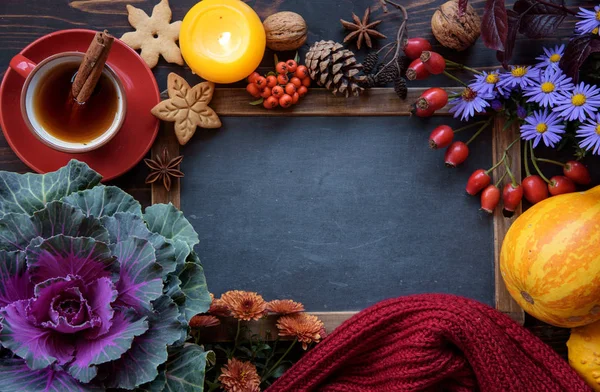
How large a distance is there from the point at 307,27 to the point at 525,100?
38 cm

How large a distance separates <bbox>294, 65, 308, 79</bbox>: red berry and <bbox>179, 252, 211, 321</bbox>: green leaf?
0.36 m

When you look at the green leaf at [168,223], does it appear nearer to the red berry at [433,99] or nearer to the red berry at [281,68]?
the red berry at [281,68]

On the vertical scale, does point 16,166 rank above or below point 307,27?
below

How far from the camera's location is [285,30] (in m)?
1.01

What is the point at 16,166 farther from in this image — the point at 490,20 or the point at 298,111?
the point at 490,20

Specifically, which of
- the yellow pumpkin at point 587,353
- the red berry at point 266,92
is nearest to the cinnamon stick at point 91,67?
the red berry at point 266,92

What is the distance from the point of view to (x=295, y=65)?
1.03 metres

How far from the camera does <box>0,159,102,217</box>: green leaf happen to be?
32.3 inches

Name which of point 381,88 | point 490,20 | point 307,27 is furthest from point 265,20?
point 490,20

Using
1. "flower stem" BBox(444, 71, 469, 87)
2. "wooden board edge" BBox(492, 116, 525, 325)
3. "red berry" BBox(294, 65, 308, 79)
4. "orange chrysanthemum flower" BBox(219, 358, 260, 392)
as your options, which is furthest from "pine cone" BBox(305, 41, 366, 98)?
"orange chrysanthemum flower" BBox(219, 358, 260, 392)

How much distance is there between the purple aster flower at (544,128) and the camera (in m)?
0.98

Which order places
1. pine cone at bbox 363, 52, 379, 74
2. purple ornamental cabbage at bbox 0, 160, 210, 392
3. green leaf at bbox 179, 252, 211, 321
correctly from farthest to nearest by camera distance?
pine cone at bbox 363, 52, 379, 74 < green leaf at bbox 179, 252, 211, 321 < purple ornamental cabbage at bbox 0, 160, 210, 392

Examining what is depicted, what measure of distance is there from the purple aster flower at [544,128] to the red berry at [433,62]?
16 centimetres

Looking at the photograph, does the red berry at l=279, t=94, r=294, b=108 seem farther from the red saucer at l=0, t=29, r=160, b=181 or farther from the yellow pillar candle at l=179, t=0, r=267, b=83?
the red saucer at l=0, t=29, r=160, b=181
